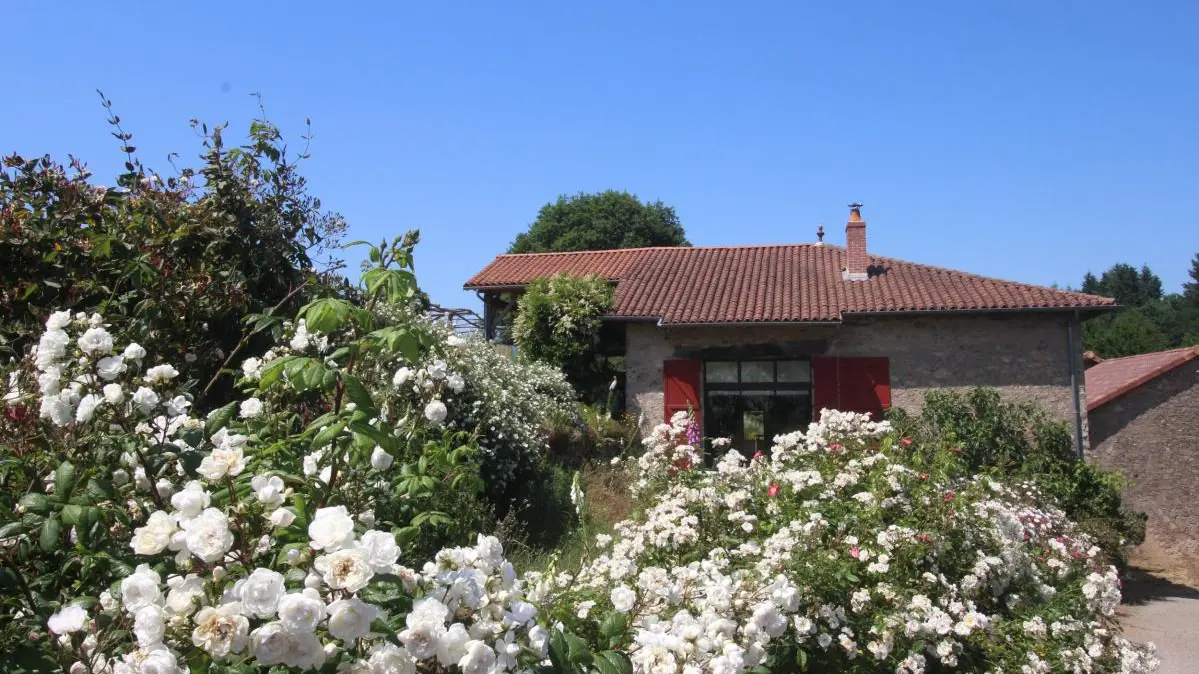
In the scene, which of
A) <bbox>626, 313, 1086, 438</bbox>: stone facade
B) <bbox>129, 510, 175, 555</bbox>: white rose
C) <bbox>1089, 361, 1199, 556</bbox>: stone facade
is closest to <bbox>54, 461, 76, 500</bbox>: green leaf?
<bbox>129, 510, 175, 555</bbox>: white rose

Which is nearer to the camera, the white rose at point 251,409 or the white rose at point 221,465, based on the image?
the white rose at point 221,465

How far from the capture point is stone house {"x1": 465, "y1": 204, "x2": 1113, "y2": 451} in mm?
13359

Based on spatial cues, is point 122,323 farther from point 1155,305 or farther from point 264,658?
point 1155,305

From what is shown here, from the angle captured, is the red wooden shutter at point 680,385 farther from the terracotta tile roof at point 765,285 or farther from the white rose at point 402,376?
the white rose at point 402,376

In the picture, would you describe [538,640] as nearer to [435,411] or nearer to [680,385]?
[435,411]

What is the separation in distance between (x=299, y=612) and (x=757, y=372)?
13.4m

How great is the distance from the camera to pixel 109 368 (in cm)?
239

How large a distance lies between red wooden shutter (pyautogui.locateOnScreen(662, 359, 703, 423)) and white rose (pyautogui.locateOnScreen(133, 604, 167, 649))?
12.8 metres

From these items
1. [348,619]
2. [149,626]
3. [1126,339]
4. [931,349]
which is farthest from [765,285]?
[1126,339]

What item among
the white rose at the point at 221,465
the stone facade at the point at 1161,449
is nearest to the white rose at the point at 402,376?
the white rose at the point at 221,465

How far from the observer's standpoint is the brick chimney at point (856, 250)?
50.4 ft

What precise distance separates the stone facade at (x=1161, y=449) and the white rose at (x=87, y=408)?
14.1m

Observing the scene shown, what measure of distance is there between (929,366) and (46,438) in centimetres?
1322

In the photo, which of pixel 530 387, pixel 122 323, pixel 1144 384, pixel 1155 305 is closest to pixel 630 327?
pixel 530 387
